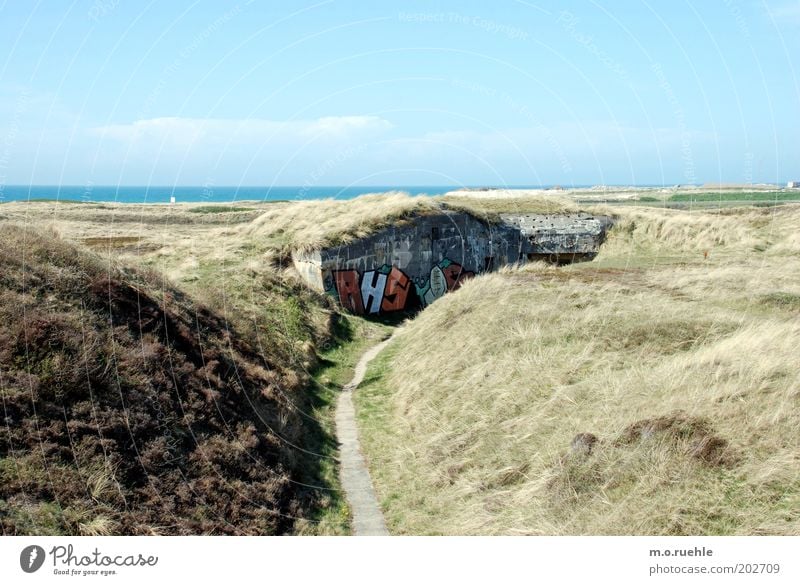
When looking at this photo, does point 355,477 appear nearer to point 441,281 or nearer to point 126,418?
point 126,418

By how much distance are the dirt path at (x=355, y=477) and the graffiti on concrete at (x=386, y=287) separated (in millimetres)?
10960

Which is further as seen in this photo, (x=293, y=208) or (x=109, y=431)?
→ (x=293, y=208)

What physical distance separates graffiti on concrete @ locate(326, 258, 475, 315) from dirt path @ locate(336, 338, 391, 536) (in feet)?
36.0

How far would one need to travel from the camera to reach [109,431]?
12.2 meters

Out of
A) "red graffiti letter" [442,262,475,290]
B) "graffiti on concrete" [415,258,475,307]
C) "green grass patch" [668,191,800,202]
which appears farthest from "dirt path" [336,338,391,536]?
"green grass patch" [668,191,800,202]

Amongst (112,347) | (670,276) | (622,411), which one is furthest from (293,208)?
(622,411)

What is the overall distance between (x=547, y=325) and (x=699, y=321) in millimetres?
4270

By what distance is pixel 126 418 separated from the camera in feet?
41.8

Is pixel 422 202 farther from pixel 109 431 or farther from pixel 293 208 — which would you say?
pixel 109 431

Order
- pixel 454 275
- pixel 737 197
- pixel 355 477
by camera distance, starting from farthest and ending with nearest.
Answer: pixel 737 197 → pixel 454 275 → pixel 355 477

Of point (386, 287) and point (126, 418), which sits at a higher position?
point (126, 418)

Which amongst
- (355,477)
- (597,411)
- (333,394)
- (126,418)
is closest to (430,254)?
(333,394)

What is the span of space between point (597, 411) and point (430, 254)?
23.9 m

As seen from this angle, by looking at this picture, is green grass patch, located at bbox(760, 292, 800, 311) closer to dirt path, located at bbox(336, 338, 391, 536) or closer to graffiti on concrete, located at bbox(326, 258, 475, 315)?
dirt path, located at bbox(336, 338, 391, 536)
